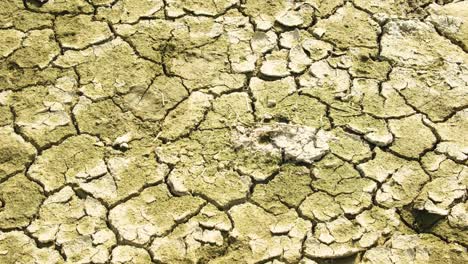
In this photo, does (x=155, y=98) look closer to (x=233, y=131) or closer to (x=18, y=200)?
(x=233, y=131)

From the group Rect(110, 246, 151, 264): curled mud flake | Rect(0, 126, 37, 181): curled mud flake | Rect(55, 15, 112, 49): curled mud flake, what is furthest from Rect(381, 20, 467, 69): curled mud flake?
Rect(0, 126, 37, 181): curled mud flake

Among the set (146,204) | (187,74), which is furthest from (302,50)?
(146,204)

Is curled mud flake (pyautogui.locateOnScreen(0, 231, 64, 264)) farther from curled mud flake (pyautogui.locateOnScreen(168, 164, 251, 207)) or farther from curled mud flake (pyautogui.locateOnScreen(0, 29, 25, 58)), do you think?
curled mud flake (pyautogui.locateOnScreen(0, 29, 25, 58))

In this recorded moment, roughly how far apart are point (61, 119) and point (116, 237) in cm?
68

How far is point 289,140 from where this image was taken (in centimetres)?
299

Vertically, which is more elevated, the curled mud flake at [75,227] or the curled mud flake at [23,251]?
the curled mud flake at [75,227]

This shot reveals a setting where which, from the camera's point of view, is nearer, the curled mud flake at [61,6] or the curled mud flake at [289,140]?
the curled mud flake at [289,140]

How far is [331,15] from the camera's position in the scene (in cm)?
347

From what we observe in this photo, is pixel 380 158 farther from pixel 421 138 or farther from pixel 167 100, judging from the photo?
pixel 167 100

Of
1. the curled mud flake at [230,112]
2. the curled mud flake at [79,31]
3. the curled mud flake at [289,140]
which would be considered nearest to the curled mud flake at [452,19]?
the curled mud flake at [289,140]

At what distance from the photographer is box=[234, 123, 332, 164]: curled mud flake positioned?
9.66 feet

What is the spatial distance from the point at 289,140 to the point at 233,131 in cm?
26

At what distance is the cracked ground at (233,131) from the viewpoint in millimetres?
A: 2727

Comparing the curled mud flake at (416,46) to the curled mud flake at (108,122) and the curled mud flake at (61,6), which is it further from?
the curled mud flake at (61,6)
